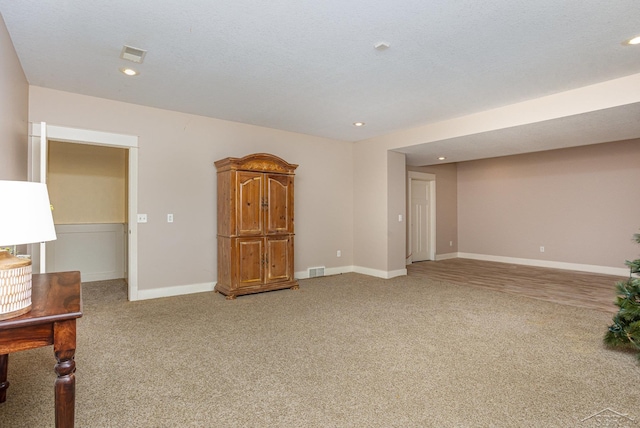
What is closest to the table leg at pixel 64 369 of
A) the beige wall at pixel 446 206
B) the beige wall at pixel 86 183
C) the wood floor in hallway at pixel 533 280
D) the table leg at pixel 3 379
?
the table leg at pixel 3 379

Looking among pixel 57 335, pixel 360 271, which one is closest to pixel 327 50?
pixel 57 335

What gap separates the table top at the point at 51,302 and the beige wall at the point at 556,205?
7880 millimetres

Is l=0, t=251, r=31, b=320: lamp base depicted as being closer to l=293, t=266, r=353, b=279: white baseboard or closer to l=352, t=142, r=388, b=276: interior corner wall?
l=293, t=266, r=353, b=279: white baseboard

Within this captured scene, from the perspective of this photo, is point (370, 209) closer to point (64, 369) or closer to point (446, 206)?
point (446, 206)

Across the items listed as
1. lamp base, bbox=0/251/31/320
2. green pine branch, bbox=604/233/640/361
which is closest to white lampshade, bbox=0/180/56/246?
lamp base, bbox=0/251/31/320

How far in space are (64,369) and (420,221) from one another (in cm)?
751

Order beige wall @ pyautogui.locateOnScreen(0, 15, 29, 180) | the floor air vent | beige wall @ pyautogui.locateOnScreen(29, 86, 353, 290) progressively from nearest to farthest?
beige wall @ pyautogui.locateOnScreen(0, 15, 29, 180) → beige wall @ pyautogui.locateOnScreen(29, 86, 353, 290) → the floor air vent

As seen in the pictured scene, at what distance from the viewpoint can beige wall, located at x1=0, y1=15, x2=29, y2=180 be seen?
2535mm

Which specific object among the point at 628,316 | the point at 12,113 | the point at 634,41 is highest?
the point at 634,41

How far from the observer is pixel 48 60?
316cm

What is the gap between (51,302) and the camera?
4.69 ft

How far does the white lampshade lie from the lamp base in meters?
0.10

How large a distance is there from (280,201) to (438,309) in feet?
8.60

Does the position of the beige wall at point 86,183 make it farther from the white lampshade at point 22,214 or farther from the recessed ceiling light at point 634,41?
the recessed ceiling light at point 634,41
